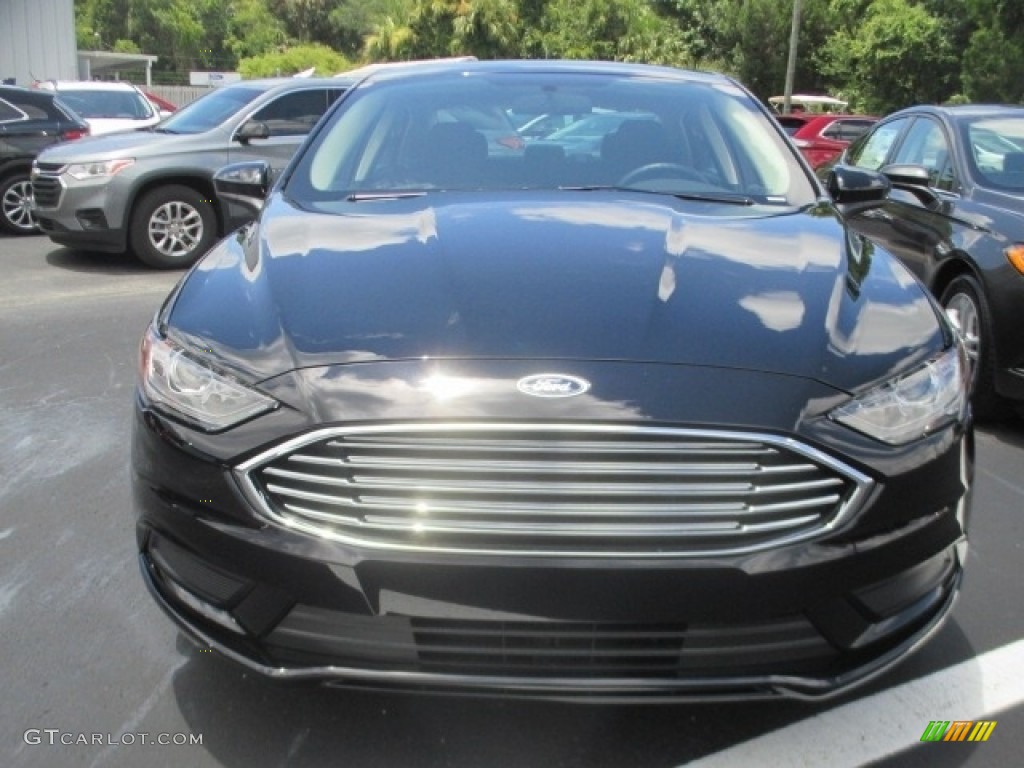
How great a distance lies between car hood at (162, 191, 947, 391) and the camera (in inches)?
96.3

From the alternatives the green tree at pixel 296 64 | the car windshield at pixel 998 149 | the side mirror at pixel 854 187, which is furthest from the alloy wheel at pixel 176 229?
the green tree at pixel 296 64

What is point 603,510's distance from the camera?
7.24ft

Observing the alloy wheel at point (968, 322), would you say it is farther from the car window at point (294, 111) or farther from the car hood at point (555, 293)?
the car window at point (294, 111)

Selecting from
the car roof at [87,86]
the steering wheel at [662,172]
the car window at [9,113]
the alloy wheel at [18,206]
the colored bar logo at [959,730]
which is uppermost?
the steering wheel at [662,172]

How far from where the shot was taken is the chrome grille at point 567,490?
2.21 m

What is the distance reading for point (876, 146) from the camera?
7.54m

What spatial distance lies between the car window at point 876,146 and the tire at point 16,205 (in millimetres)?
8128

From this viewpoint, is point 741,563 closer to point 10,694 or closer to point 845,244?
point 845,244

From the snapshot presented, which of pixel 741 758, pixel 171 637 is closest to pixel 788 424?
pixel 741 758

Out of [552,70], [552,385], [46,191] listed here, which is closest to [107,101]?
[46,191]

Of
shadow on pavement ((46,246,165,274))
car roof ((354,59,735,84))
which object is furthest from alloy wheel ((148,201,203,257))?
car roof ((354,59,735,84))

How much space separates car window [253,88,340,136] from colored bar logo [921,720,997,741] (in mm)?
8644

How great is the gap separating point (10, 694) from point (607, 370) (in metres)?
1.72

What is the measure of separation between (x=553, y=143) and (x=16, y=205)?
9.31 m
